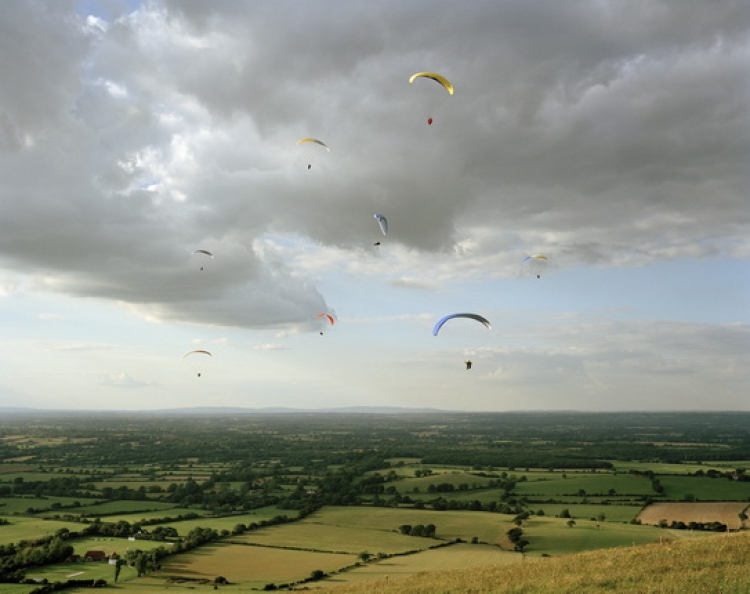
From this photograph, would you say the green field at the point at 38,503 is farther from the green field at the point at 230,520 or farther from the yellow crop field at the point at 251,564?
the yellow crop field at the point at 251,564

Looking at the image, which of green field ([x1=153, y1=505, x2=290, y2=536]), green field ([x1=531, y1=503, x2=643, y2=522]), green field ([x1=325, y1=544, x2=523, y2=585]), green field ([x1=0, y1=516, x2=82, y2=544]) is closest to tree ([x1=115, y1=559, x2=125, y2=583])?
green field ([x1=153, y1=505, x2=290, y2=536])

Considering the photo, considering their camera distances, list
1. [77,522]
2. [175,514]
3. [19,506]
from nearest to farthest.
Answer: [77,522] → [175,514] → [19,506]

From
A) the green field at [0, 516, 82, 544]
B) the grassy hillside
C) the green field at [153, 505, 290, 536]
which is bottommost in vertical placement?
the green field at [153, 505, 290, 536]

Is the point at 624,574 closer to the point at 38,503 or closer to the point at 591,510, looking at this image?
the point at 591,510

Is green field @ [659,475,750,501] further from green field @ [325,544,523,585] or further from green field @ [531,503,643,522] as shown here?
green field @ [325,544,523,585]

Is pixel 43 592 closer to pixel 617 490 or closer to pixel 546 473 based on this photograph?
pixel 617 490

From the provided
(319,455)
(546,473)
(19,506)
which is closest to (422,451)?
(319,455)

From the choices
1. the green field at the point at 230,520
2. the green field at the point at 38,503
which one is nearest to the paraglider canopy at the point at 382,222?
the green field at the point at 230,520

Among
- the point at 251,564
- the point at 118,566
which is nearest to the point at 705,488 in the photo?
the point at 251,564
